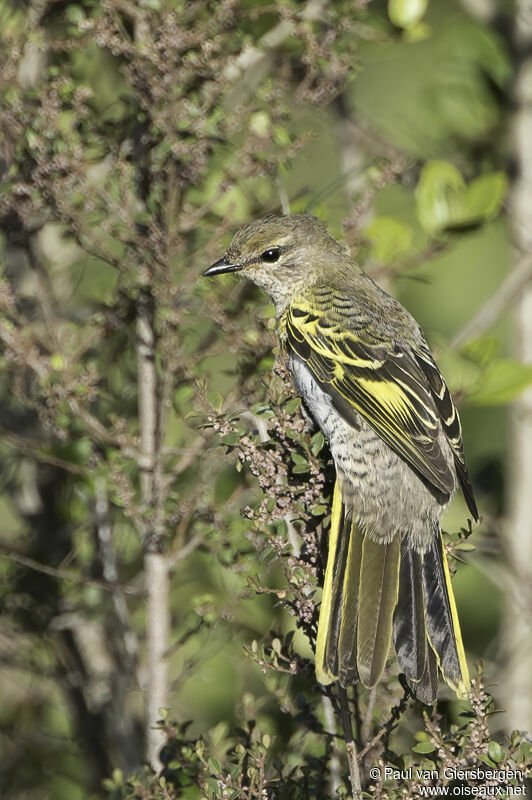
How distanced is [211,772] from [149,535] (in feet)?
3.02

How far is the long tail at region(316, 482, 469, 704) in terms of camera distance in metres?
2.45

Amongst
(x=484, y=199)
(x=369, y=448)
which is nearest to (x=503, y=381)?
(x=369, y=448)

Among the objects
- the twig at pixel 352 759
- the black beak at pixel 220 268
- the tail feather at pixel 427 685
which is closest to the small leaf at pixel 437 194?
the black beak at pixel 220 268

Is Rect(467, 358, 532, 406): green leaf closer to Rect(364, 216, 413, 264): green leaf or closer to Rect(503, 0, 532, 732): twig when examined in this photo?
Rect(364, 216, 413, 264): green leaf

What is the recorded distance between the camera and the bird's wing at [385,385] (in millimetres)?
3016

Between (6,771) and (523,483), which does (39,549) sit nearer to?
(6,771)

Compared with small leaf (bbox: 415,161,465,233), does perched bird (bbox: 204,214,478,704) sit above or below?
below

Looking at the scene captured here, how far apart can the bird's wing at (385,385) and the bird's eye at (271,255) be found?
20 centimetres

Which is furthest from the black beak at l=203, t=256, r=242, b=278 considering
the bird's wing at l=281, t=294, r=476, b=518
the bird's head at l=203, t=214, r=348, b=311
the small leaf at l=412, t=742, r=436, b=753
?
the small leaf at l=412, t=742, r=436, b=753

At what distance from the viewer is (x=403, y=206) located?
5.29 metres

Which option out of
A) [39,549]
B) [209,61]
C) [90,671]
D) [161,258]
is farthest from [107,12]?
[90,671]

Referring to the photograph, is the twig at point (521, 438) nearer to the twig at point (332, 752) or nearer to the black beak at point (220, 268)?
the black beak at point (220, 268)

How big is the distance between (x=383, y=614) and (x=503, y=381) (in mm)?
1117

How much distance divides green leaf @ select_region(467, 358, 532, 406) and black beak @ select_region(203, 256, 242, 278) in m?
0.96
